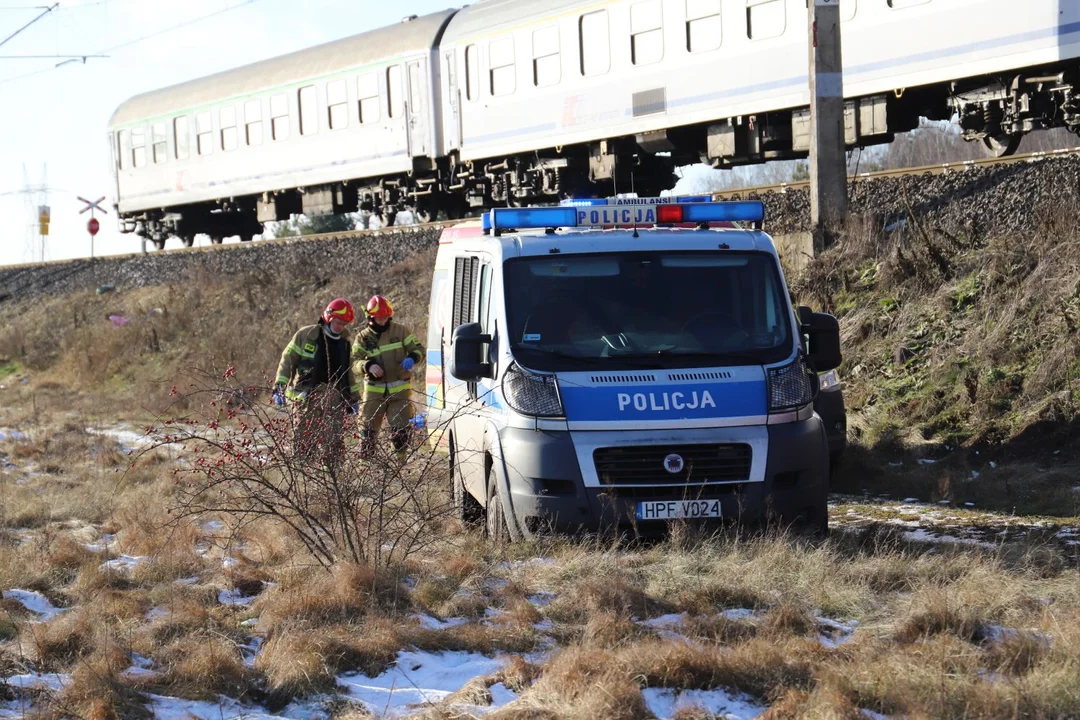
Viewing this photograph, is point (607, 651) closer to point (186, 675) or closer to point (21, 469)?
point (186, 675)

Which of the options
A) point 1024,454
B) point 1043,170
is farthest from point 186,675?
point 1043,170

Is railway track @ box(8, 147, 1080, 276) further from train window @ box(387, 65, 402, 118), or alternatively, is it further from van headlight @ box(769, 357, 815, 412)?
van headlight @ box(769, 357, 815, 412)

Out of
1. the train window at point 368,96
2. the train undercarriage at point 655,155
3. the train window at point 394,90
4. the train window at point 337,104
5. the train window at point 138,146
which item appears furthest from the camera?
the train window at point 138,146

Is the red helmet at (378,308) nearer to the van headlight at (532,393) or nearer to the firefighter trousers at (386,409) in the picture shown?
the firefighter trousers at (386,409)

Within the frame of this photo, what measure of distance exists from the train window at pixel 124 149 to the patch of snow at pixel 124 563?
24.8 metres

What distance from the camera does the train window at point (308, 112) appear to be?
24703 mm

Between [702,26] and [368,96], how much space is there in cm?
804

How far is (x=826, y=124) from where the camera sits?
1368 cm

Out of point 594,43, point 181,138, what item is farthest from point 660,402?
point 181,138

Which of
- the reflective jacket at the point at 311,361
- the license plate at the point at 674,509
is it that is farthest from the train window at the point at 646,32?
the license plate at the point at 674,509

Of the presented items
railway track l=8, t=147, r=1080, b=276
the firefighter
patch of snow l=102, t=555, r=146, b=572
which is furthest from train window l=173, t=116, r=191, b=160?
patch of snow l=102, t=555, r=146, b=572

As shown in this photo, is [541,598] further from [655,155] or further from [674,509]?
[655,155]

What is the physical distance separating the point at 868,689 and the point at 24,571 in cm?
477

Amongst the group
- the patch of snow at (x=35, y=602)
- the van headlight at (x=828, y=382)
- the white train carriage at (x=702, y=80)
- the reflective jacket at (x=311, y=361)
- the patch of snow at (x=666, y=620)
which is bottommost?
the patch of snow at (x=35, y=602)
